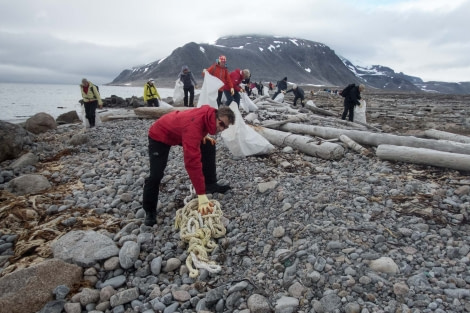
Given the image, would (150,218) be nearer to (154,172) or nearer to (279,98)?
(154,172)

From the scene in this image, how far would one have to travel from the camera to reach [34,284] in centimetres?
283

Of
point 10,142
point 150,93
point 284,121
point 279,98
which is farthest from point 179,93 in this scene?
point 10,142

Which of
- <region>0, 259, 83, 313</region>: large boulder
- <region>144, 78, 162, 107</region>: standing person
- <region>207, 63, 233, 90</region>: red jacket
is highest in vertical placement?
<region>207, 63, 233, 90</region>: red jacket

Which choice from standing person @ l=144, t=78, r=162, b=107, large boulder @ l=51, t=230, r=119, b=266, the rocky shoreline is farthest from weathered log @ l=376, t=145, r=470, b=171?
standing person @ l=144, t=78, r=162, b=107

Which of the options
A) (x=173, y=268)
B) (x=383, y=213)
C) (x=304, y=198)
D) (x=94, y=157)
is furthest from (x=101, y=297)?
(x=94, y=157)

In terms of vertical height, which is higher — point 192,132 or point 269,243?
point 192,132

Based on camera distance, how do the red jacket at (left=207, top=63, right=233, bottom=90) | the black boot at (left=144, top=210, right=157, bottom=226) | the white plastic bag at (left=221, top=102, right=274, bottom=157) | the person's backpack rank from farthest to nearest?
1. the person's backpack
2. the red jacket at (left=207, top=63, right=233, bottom=90)
3. the white plastic bag at (left=221, top=102, right=274, bottom=157)
4. the black boot at (left=144, top=210, right=157, bottom=226)

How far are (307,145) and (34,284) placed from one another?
508 centimetres

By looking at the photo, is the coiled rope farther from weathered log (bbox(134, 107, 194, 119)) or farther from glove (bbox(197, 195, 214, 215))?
weathered log (bbox(134, 107, 194, 119))

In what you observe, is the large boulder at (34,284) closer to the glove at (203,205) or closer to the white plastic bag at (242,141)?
the glove at (203,205)

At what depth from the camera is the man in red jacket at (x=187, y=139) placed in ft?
11.7

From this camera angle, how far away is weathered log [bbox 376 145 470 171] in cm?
493

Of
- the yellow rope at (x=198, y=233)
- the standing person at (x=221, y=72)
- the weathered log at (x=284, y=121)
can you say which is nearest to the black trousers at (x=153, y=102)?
the standing person at (x=221, y=72)

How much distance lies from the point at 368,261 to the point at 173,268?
1956mm
